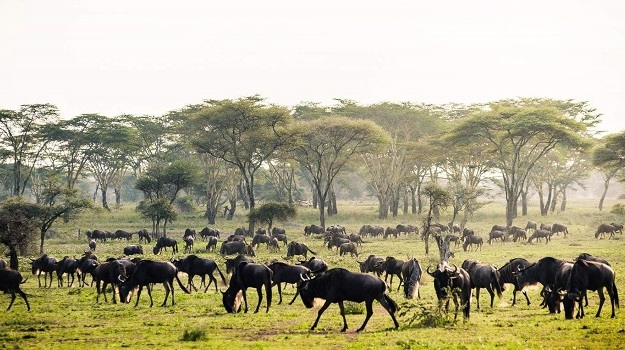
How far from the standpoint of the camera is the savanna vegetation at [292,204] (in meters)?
17.6

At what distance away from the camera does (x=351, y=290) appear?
17.8 metres

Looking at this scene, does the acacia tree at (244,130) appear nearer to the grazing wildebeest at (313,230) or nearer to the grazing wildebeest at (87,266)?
the grazing wildebeest at (313,230)

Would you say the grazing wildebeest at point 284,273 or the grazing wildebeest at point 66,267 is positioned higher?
the grazing wildebeest at point 284,273

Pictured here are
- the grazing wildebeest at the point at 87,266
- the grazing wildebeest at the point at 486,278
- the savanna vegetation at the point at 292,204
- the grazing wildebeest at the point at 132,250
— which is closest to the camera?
the savanna vegetation at the point at 292,204

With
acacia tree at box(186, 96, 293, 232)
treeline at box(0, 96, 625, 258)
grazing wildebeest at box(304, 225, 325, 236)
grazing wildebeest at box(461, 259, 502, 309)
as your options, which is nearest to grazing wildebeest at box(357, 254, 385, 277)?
grazing wildebeest at box(461, 259, 502, 309)

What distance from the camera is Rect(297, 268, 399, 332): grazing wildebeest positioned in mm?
17641

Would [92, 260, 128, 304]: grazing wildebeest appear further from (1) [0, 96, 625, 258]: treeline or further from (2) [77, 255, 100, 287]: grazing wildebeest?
(1) [0, 96, 625, 258]: treeline

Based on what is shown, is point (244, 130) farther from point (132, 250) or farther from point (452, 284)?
point (452, 284)

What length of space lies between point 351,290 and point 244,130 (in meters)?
50.8

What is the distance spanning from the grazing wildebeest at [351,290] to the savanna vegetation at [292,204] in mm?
610

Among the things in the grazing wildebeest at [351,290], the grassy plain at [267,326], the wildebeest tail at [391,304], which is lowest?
the grassy plain at [267,326]

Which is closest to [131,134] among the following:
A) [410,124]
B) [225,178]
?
[225,178]

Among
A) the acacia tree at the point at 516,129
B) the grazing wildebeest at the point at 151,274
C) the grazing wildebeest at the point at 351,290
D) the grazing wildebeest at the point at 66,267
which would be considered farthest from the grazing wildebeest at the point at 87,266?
the acacia tree at the point at 516,129

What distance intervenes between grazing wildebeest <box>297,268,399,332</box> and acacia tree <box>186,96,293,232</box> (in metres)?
44.9
